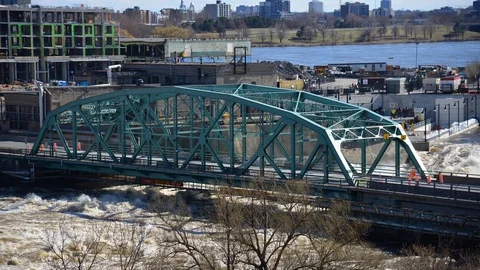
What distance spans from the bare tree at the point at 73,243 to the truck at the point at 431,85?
42.3m

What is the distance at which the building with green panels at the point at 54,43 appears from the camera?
84.2 metres

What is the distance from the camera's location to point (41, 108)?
58031mm

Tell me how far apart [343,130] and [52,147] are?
15.5 meters

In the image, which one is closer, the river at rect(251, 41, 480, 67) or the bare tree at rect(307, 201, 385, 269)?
the bare tree at rect(307, 201, 385, 269)

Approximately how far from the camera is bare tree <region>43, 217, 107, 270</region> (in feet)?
106

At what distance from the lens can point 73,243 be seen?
111ft

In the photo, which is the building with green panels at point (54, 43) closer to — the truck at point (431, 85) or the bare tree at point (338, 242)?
the truck at point (431, 85)

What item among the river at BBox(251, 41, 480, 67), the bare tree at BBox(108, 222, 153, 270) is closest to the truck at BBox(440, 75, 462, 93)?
the bare tree at BBox(108, 222, 153, 270)

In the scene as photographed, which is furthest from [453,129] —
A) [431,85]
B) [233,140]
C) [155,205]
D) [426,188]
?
[426,188]

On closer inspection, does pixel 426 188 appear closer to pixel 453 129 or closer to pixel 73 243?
pixel 73 243

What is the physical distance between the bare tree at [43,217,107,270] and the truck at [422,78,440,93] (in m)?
42.3

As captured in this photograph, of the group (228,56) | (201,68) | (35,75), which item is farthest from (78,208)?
(228,56)

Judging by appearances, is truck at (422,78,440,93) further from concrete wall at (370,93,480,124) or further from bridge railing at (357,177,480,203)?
bridge railing at (357,177,480,203)

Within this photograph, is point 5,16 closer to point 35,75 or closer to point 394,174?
point 35,75
